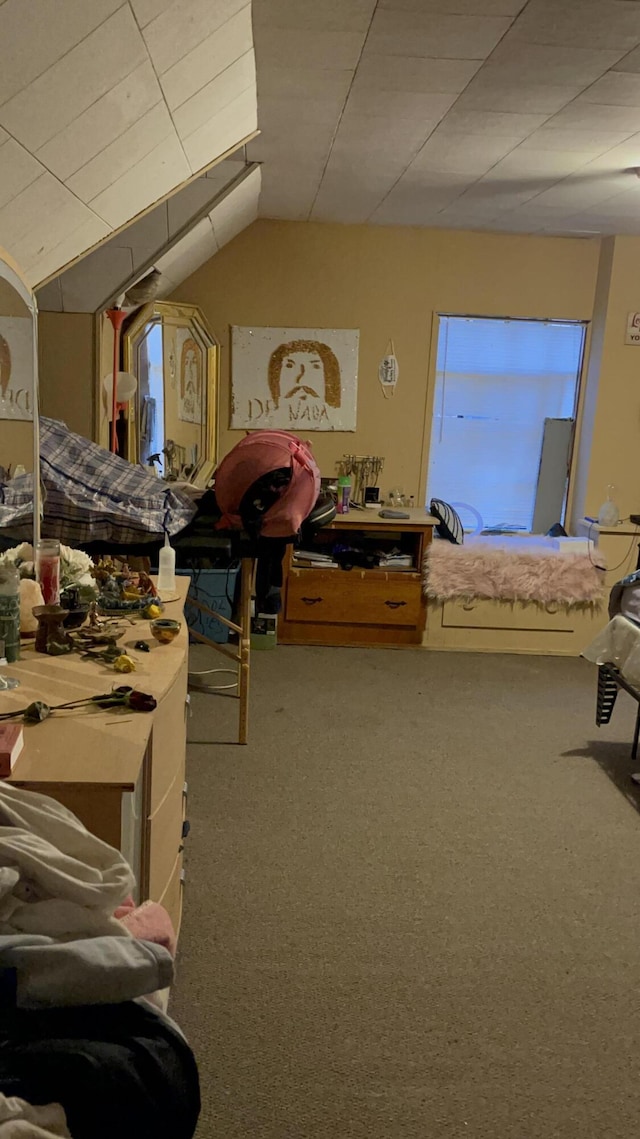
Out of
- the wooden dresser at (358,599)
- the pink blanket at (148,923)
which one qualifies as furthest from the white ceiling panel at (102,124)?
the wooden dresser at (358,599)

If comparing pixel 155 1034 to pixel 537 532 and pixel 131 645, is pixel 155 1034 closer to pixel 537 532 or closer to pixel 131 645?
pixel 131 645

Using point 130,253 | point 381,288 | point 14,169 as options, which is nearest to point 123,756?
point 14,169

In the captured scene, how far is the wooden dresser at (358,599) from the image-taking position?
4730 millimetres

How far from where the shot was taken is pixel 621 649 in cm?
333

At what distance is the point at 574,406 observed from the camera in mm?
5297

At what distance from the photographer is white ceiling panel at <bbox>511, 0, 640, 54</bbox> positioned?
6.97 feet

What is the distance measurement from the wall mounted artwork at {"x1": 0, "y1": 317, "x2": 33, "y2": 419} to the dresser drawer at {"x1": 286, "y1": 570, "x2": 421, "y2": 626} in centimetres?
245

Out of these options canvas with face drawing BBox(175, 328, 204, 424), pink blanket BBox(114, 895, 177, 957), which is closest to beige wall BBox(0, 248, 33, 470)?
pink blanket BBox(114, 895, 177, 957)

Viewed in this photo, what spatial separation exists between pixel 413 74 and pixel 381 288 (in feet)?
8.05

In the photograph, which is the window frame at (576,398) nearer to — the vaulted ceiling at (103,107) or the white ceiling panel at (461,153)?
the white ceiling panel at (461,153)

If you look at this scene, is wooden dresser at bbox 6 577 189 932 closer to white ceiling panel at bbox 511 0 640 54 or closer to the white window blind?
white ceiling panel at bbox 511 0 640 54

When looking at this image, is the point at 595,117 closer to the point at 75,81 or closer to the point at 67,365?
the point at 75,81

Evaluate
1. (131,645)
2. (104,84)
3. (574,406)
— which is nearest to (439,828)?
(131,645)

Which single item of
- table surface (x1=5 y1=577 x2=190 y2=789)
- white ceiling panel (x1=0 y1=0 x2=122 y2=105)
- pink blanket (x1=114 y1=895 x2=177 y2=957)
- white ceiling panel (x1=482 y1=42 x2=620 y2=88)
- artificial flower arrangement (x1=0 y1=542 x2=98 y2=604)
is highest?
white ceiling panel (x1=482 y1=42 x2=620 y2=88)
